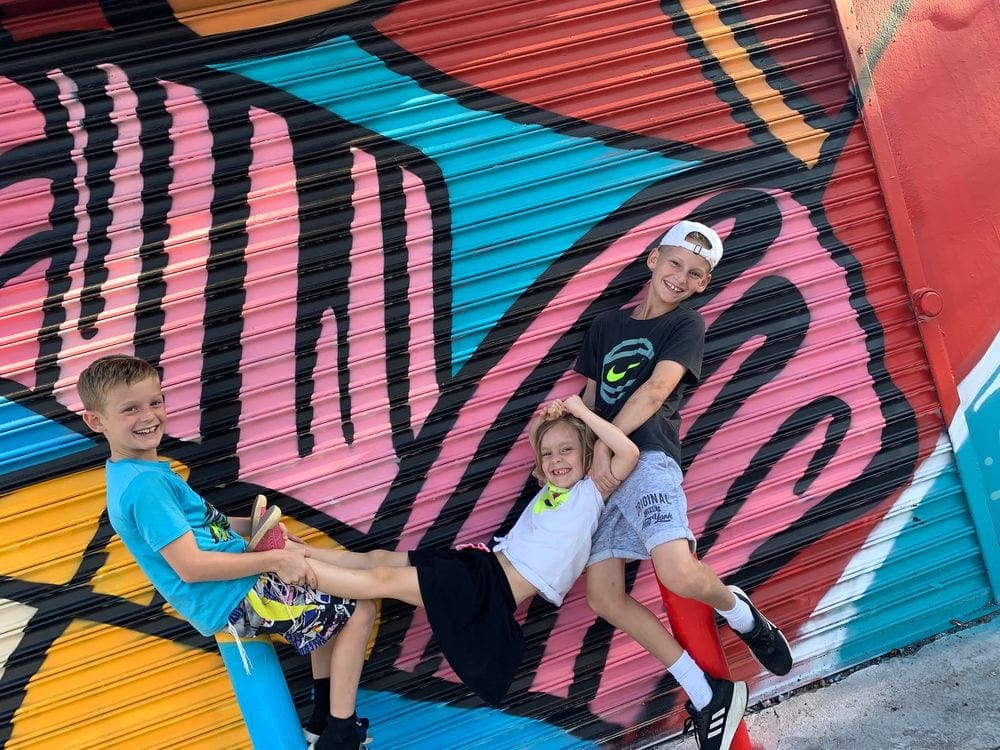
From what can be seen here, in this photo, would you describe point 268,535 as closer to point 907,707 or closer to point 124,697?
point 124,697

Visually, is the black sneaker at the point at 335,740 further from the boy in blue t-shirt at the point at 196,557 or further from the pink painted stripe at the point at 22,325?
the pink painted stripe at the point at 22,325

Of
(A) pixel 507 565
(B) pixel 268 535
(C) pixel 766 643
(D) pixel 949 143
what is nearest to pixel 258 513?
(B) pixel 268 535

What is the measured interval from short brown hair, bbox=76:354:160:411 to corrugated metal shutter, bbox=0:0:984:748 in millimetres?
613

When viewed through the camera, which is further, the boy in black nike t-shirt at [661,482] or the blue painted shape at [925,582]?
the blue painted shape at [925,582]

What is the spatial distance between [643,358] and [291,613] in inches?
67.4

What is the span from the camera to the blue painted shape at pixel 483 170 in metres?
3.67

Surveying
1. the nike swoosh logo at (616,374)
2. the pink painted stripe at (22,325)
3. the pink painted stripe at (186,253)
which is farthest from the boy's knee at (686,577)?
the pink painted stripe at (22,325)

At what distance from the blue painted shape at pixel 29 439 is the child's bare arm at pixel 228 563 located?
91 centimetres

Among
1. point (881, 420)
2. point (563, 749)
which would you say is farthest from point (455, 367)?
point (881, 420)

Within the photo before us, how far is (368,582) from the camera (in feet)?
10.6

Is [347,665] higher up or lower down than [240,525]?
lower down

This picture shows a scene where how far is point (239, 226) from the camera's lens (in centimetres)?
358

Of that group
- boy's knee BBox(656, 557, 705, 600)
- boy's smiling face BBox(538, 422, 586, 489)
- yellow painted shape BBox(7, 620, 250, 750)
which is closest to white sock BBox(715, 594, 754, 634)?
boy's knee BBox(656, 557, 705, 600)

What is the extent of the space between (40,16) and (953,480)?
4621mm
